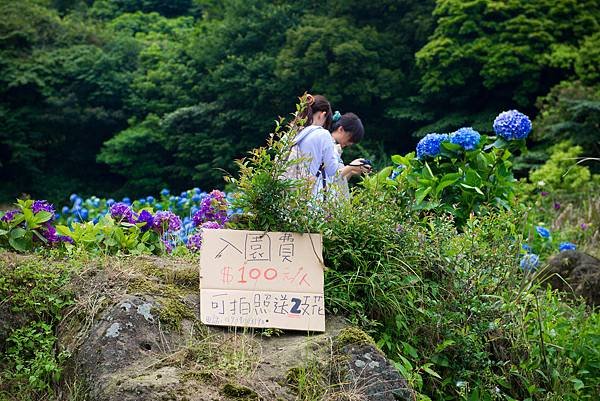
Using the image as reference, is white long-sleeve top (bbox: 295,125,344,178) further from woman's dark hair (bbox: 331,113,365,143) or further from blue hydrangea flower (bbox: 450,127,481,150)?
blue hydrangea flower (bbox: 450,127,481,150)

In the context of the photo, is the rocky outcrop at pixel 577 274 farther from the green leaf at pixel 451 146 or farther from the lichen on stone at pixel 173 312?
the lichen on stone at pixel 173 312

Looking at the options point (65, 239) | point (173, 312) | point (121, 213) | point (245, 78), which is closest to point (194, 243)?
point (121, 213)

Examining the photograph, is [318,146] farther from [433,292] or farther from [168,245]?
[433,292]

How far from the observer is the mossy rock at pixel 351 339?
2.76 meters

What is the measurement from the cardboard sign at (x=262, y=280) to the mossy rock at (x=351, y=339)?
0.35ft

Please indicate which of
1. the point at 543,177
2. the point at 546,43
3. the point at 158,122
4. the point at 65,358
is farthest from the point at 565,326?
the point at 158,122

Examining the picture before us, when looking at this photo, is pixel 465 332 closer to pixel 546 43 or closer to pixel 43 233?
pixel 43 233

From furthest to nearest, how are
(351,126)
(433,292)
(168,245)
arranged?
(351,126) → (168,245) → (433,292)

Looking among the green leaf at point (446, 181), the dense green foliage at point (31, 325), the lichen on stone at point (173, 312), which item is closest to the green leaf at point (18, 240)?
the dense green foliage at point (31, 325)

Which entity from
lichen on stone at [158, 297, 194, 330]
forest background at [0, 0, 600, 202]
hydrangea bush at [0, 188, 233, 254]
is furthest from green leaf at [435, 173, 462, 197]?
forest background at [0, 0, 600, 202]

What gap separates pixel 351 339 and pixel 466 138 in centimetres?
190

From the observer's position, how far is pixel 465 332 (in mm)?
3170

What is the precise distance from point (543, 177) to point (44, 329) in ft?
33.5

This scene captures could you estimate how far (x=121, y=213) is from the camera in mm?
3971
